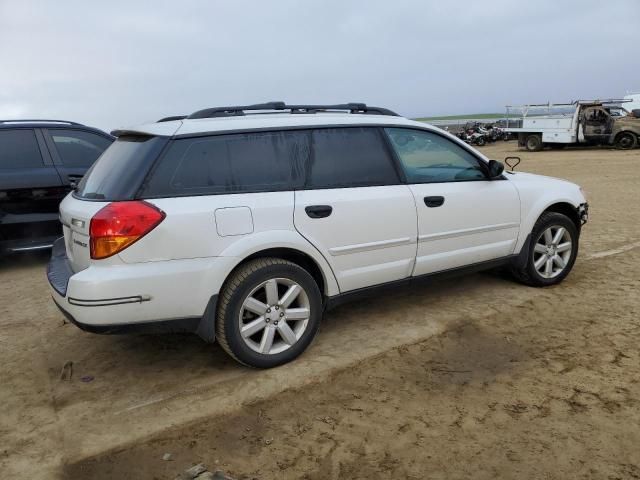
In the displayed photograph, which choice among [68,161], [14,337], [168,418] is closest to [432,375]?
[168,418]

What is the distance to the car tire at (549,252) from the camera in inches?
183

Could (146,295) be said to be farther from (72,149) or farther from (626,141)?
(626,141)

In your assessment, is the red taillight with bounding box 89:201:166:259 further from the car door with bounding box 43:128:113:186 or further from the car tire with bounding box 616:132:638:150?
the car tire with bounding box 616:132:638:150

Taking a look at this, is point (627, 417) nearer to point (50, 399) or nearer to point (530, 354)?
point (530, 354)

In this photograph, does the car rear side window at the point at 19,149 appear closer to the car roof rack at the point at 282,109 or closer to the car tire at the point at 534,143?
the car roof rack at the point at 282,109

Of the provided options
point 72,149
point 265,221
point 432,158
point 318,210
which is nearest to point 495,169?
point 432,158

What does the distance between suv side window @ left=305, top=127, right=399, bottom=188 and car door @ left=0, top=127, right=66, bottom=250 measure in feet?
12.4

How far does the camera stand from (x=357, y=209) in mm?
3574

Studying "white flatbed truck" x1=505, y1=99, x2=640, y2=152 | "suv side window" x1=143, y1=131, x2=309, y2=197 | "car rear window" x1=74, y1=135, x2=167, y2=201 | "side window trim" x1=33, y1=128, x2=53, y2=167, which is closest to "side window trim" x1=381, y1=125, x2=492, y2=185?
"suv side window" x1=143, y1=131, x2=309, y2=197

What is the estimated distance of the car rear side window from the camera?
589 centimetres

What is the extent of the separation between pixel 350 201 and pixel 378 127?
2.27 feet

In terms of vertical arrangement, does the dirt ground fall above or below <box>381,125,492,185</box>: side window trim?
below

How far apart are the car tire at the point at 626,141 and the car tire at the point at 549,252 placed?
1893 cm

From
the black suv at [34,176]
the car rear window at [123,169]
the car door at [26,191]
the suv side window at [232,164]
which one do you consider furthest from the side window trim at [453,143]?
the car door at [26,191]
